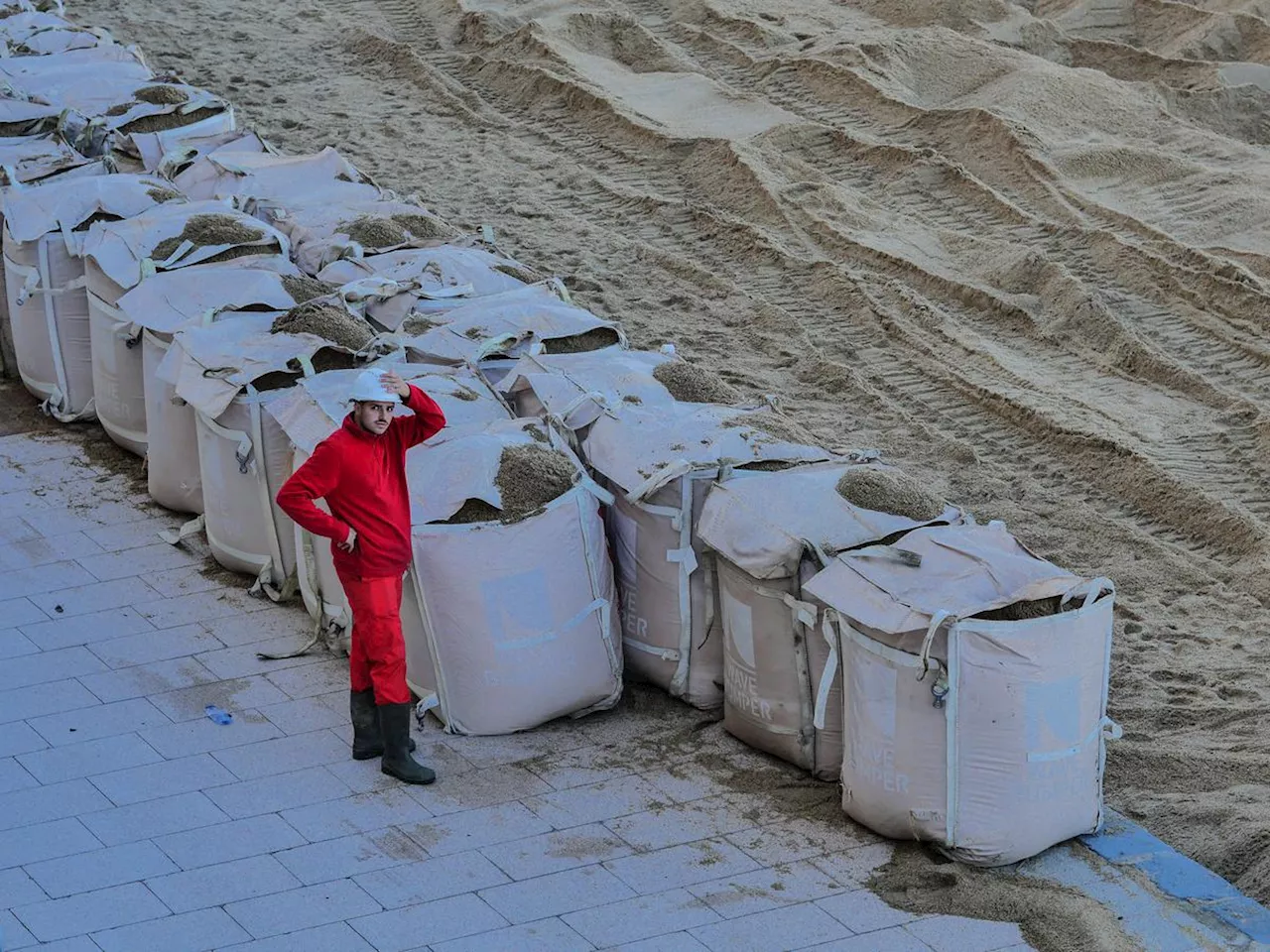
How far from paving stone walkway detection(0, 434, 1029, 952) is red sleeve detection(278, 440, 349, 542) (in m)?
0.88

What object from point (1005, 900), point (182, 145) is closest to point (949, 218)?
point (182, 145)

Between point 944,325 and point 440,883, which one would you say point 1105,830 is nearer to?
point 440,883

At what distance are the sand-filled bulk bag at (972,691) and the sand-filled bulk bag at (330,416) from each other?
5.32 feet

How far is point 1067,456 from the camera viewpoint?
8.02 meters

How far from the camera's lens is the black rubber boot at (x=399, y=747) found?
18.3ft

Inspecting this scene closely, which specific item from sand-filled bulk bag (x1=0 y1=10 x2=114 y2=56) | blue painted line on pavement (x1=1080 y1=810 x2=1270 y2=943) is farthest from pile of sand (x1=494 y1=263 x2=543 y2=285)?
sand-filled bulk bag (x1=0 y1=10 x2=114 y2=56)

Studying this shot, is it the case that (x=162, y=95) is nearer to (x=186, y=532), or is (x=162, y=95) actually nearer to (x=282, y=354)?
(x=186, y=532)

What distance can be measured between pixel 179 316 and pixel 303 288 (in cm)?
51

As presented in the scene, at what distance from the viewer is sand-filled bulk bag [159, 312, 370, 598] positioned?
651 cm

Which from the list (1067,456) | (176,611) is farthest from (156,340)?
(1067,456)

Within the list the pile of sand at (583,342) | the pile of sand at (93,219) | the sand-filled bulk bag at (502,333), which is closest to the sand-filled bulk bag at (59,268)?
the pile of sand at (93,219)

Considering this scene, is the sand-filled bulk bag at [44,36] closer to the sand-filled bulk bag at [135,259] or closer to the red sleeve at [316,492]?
the sand-filled bulk bag at [135,259]

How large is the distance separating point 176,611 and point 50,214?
7.51 ft

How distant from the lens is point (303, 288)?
728 cm
